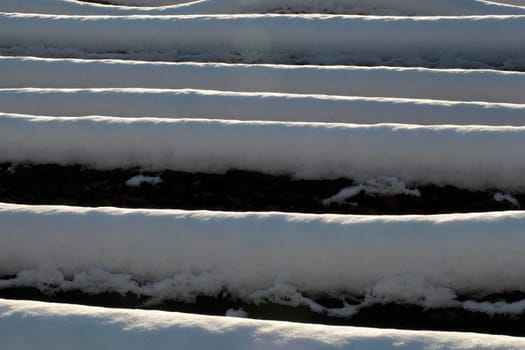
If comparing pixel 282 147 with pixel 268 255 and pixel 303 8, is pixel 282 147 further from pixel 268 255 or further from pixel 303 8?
pixel 303 8

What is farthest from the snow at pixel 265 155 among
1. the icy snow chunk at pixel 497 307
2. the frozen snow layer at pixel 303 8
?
the frozen snow layer at pixel 303 8

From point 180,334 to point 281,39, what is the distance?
4575 millimetres

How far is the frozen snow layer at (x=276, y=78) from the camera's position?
5223mm

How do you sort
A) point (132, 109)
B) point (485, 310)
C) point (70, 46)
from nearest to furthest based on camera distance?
point (485, 310), point (132, 109), point (70, 46)

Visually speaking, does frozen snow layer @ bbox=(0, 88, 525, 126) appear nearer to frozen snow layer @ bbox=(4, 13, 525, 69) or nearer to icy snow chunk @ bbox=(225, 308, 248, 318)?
frozen snow layer @ bbox=(4, 13, 525, 69)

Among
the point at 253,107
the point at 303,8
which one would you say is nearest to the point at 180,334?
the point at 253,107

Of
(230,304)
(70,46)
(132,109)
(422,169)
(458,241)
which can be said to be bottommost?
(230,304)

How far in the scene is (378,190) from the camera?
13.2 feet

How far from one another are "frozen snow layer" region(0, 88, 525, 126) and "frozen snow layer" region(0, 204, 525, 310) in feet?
5.35

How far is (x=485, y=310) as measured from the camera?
3.03 metres

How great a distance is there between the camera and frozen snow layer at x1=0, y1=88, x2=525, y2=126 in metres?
4.62

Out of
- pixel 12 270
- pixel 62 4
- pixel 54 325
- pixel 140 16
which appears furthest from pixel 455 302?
pixel 62 4

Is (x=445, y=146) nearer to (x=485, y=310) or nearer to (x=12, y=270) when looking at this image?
(x=485, y=310)

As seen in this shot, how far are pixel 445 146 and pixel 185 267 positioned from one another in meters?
2.03
